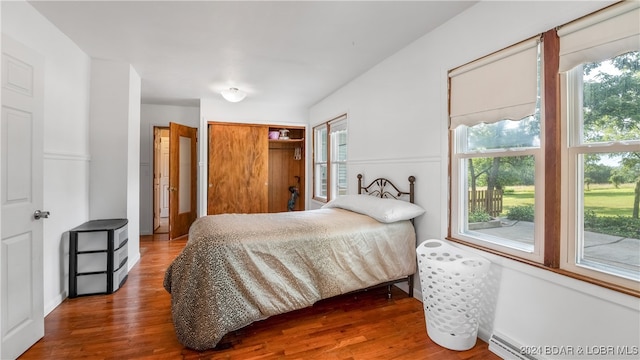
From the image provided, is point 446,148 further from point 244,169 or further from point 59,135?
point 244,169

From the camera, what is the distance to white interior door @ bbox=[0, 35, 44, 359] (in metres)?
1.66

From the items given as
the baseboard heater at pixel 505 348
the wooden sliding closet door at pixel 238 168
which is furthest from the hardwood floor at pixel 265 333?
the wooden sliding closet door at pixel 238 168

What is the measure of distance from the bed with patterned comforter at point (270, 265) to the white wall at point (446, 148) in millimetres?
528

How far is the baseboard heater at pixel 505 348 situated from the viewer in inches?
68.1

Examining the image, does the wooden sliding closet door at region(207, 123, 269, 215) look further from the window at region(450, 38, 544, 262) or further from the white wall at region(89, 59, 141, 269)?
the window at region(450, 38, 544, 262)

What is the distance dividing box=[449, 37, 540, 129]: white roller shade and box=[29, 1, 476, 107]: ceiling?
507 millimetres

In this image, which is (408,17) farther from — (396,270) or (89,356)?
→ (89,356)

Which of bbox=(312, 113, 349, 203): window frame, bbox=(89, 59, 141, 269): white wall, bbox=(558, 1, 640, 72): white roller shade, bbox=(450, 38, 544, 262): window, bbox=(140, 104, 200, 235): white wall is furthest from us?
bbox=(140, 104, 200, 235): white wall

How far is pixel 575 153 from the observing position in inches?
60.9

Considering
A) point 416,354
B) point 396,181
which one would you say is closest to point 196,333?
point 416,354

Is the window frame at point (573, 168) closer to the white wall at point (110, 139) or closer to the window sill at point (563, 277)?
the window sill at point (563, 277)

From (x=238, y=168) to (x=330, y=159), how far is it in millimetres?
1681

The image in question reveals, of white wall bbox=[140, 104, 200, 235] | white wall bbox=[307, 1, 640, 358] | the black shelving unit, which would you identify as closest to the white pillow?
white wall bbox=[307, 1, 640, 358]

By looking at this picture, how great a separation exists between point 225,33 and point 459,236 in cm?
264
